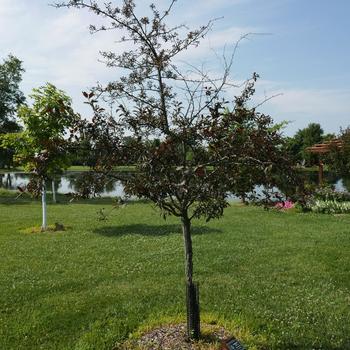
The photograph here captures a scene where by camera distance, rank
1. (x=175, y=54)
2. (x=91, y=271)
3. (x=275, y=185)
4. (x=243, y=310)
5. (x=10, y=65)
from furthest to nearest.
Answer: (x=10, y=65)
(x=91, y=271)
(x=243, y=310)
(x=175, y=54)
(x=275, y=185)

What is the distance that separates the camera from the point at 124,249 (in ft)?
33.4

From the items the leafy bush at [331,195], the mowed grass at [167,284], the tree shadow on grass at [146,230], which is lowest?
the mowed grass at [167,284]

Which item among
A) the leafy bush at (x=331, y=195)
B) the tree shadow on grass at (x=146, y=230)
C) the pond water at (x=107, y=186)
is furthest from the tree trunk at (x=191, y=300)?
the leafy bush at (x=331, y=195)

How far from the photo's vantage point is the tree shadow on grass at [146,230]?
40.1ft

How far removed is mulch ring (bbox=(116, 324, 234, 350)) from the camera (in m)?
4.91

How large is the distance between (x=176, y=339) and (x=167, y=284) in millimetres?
2355

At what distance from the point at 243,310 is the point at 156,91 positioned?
112 inches

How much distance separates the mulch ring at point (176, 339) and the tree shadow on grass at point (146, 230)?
6690 millimetres

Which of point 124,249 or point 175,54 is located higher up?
point 175,54

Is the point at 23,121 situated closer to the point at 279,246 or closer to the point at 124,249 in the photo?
the point at 124,249

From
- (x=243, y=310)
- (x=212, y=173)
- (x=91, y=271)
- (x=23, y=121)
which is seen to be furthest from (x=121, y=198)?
(x=23, y=121)

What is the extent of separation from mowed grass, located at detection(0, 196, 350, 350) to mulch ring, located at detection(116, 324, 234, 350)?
205 millimetres

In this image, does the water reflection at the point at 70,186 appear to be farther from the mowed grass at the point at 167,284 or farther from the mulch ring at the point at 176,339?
the mulch ring at the point at 176,339

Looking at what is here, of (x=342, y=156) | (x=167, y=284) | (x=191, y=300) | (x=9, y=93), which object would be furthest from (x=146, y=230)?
(x=9, y=93)
